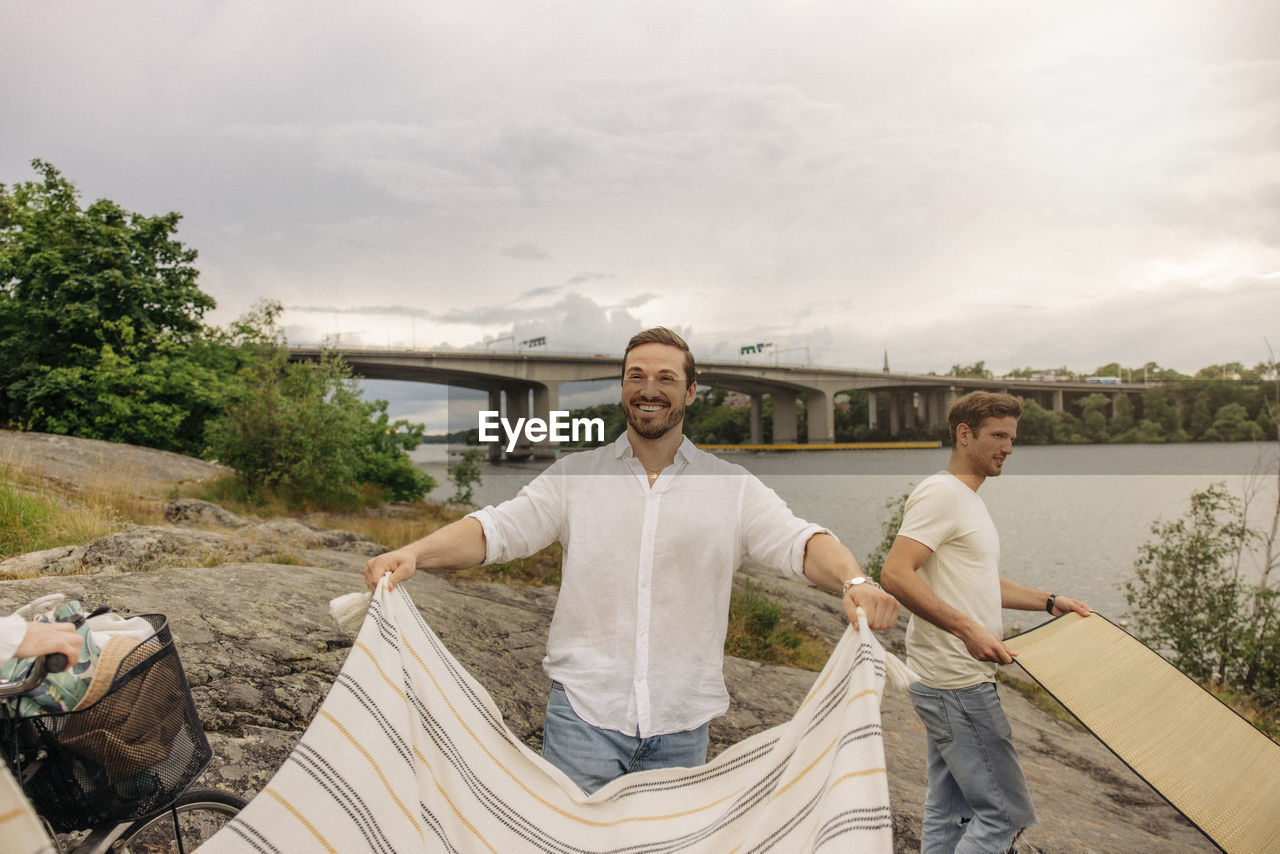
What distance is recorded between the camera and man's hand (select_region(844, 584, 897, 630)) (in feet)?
7.06

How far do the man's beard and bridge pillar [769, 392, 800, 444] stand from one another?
37930 mm

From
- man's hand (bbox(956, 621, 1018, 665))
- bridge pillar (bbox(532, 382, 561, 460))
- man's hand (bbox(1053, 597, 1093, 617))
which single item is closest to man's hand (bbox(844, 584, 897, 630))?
man's hand (bbox(956, 621, 1018, 665))

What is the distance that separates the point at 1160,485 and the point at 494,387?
134 ft

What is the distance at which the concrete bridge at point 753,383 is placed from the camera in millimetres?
32812

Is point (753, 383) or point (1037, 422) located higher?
point (753, 383)

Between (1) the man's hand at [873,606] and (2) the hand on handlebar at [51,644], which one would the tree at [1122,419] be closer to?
(1) the man's hand at [873,606]

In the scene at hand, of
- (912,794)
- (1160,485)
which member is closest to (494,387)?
(912,794)

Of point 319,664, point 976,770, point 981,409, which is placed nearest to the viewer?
point 976,770

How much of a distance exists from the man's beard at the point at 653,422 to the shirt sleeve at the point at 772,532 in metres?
0.38

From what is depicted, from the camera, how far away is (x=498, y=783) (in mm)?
2357

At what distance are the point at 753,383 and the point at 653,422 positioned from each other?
3123 cm

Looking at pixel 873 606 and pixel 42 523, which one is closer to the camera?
pixel 873 606

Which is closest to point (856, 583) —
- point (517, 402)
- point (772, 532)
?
point (772, 532)

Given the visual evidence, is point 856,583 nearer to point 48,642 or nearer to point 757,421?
point 48,642
